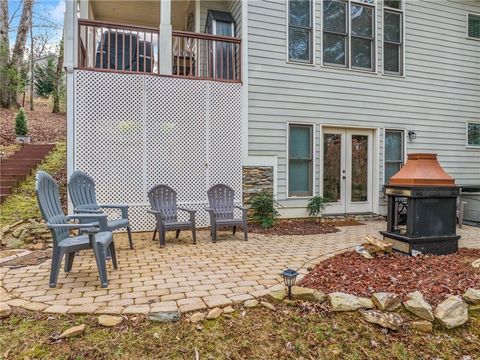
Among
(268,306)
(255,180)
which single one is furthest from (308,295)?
(255,180)

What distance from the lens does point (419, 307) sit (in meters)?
2.69

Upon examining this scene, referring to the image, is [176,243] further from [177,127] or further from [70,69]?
[70,69]

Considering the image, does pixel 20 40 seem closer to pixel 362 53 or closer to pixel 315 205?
pixel 362 53

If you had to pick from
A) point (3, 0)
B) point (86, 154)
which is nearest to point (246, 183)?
point (86, 154)

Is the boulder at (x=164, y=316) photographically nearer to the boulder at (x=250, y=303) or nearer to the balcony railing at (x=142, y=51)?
the boulder at (x=250, y=303)

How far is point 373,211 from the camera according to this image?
785 centimetres

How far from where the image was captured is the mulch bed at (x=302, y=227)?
6109mm

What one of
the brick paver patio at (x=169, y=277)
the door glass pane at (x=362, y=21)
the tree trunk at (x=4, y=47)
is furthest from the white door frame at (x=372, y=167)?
the tree trunk at (x=4, y=47)

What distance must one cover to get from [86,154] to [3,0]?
11.3m

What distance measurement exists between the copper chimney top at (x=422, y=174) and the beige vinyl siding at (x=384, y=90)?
2.83 metres

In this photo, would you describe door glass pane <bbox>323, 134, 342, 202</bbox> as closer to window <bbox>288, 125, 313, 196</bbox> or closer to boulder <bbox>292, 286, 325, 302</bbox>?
window <bbox>288, 125, 313, 196</bbox>

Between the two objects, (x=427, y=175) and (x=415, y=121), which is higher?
(x=415, y=121)

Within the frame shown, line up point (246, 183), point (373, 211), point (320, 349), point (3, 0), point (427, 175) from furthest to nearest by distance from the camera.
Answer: point (3, 0) → point (373, 211) → point (246, 183) → point (427, 175) → point (320, 349)

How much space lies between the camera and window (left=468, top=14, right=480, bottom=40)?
8602 mm
